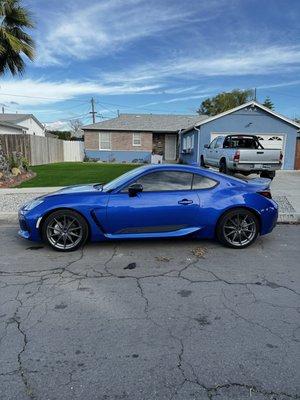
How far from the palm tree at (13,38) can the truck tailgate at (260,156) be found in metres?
9.66

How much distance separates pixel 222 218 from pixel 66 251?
2516mm

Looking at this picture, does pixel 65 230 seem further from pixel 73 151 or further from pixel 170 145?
pixel 170 145

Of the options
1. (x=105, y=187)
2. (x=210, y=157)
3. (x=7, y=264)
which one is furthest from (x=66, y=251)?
(x=210, y=157)

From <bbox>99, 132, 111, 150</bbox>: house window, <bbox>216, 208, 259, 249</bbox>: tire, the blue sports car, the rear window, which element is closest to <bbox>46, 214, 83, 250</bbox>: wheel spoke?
the blue sports car

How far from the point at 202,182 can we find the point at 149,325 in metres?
2.93

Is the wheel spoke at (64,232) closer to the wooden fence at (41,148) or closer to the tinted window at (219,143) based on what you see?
the tinted window at (219,143)

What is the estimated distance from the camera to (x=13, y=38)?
13.7m

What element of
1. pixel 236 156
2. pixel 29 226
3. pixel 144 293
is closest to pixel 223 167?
pixel 236 156

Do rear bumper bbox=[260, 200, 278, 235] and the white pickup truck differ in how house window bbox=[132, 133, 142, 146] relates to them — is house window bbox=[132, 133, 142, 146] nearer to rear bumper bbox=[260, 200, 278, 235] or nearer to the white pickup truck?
→ the white pickup truck

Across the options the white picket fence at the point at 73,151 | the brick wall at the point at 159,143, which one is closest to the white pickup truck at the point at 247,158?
the brick wall at the point at 159,143

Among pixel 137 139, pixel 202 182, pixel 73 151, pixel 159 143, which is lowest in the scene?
pixel 73 151

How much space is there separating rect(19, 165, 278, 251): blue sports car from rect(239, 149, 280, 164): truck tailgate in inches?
305

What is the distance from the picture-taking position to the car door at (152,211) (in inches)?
212

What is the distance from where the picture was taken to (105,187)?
233 inches
